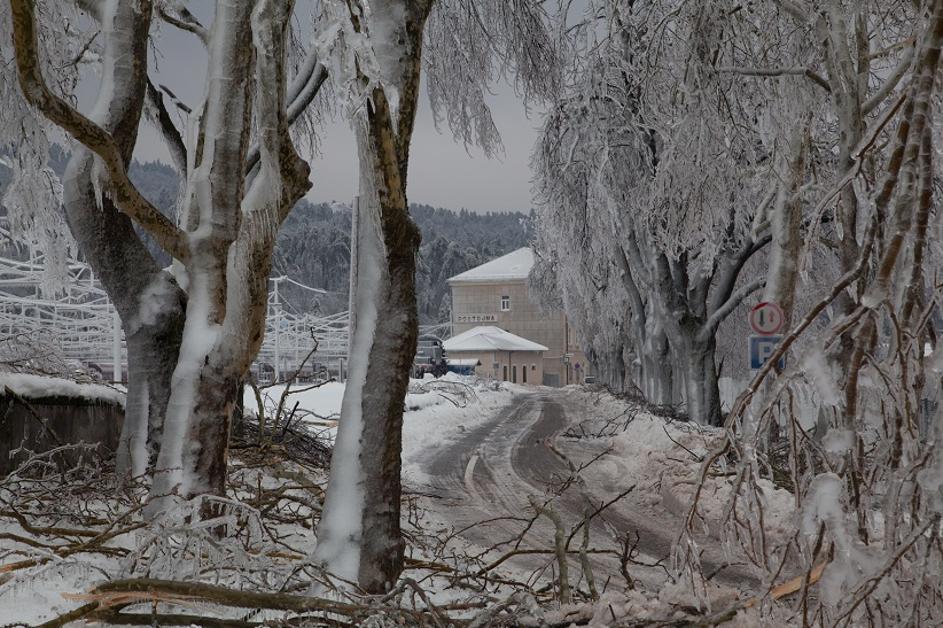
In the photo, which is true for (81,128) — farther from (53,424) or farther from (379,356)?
(53,424)

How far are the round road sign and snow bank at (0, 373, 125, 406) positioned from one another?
708 centimetres

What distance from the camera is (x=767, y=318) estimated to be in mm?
9047

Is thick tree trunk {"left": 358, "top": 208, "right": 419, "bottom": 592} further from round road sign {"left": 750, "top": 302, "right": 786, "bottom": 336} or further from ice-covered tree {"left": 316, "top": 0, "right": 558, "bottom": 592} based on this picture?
round road sign {"left": 750, "top": 302, "right": 786, "bottom": 336}

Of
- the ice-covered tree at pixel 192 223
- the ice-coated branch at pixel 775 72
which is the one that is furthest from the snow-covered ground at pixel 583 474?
the ice-coated branch at pixel 775 72

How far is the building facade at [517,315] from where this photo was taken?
72812 mm

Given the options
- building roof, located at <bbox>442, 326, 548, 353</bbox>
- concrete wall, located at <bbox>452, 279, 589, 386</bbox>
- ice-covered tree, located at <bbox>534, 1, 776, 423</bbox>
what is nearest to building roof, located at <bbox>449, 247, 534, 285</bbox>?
concrete wall, located at <bbox>452, 279, 589, 386</bbox>

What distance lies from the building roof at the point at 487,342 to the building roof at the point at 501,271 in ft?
29.5

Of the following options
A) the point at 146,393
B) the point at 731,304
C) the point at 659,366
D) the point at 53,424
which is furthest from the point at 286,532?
the point at 659,366

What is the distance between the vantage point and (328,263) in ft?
273

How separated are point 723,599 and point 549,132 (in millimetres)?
12846

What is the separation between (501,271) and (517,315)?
4993 millimetres

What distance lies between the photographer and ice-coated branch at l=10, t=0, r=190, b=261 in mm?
3357

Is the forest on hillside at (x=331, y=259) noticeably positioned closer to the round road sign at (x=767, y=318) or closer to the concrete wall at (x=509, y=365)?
the concrete wall at (x=509, y=365)

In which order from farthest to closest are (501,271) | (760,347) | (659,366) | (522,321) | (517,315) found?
1. (501,271)
2. (517,315)
3. (522,321)
4. (659,366)
5. (760,347)
